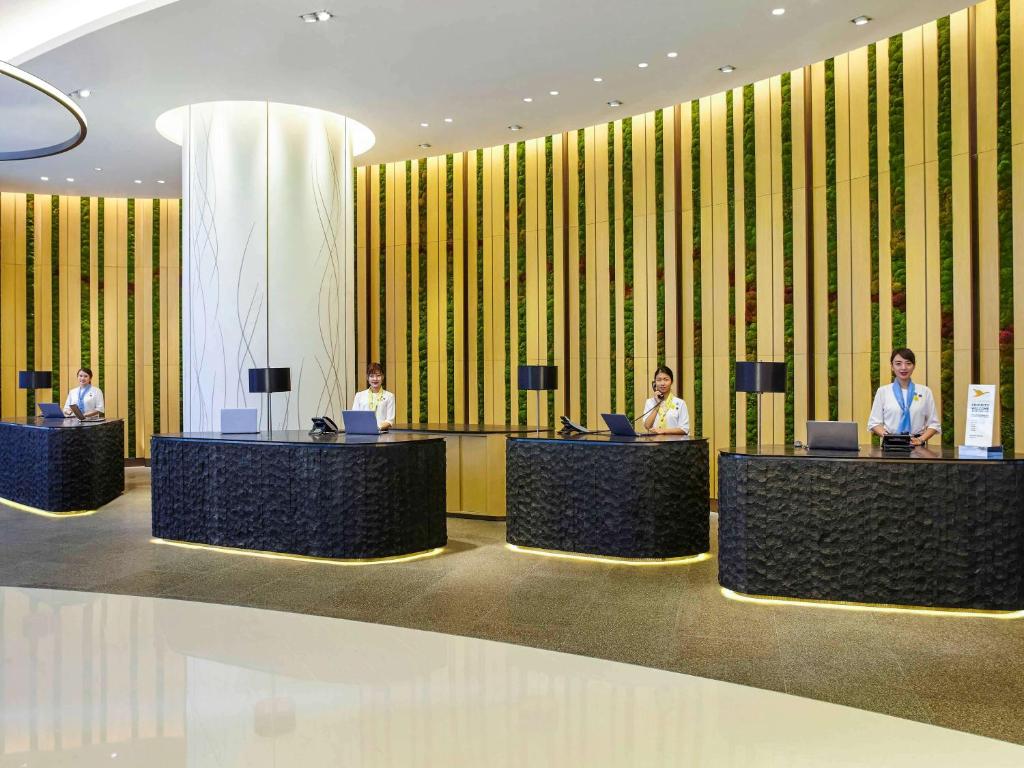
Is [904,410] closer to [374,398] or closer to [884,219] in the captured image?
[884,219]

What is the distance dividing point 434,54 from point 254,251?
2.95m

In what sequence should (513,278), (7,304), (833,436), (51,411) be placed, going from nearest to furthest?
1. (833,436)
2. (51,411)
3. (513,278)
4. (7,304)

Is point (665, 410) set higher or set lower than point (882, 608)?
higher

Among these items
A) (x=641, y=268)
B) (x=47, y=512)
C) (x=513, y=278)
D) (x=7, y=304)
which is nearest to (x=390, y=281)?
(x=513, y=278)

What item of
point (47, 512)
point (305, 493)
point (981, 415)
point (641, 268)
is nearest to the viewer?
point (981, 415)

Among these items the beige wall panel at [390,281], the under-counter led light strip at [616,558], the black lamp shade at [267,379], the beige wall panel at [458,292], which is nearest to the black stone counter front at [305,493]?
the black lamp shade at [267,379]

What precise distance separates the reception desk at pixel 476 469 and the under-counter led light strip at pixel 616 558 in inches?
58.3

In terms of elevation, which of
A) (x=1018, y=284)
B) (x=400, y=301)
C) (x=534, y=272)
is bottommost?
(x=1018, y=284)

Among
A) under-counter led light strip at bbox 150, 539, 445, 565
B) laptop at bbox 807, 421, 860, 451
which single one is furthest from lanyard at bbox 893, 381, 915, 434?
under-counter led light strip at bbox 150, 539, 445, 565

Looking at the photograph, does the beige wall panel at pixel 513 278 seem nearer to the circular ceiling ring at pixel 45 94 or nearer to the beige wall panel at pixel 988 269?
the circular ceiling ring at pixel 45 94

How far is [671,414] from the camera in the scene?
704 centimetres

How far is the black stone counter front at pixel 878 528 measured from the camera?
4.76m

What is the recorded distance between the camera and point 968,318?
23.0ft

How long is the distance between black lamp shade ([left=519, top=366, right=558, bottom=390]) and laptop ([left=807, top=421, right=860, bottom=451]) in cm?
305
